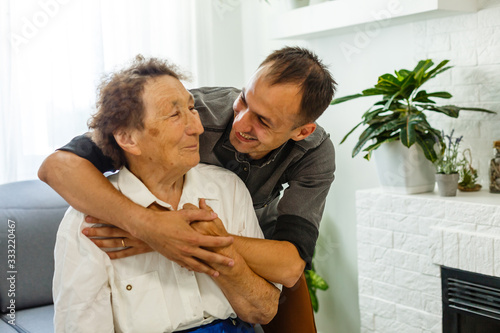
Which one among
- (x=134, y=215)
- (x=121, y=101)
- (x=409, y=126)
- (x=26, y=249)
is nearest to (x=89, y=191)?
(x=134, y=215)

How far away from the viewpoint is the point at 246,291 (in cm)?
144

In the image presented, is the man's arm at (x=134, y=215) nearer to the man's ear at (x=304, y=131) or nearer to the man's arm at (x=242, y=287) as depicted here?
the man's arm at (x=242, y=287)

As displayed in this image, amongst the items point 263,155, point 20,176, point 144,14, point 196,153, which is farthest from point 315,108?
point 144,14

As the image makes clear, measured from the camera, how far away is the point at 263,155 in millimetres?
1700

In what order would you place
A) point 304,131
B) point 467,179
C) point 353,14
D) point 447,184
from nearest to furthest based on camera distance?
1. point 304,131
2. point 447,184
3. point 467,179
4. point 353,14

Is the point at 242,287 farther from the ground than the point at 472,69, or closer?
closer

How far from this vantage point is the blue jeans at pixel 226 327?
1468 mm

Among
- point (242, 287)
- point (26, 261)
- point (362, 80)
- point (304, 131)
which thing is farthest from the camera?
point (362, 80)

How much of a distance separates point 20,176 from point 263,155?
161 centimetres

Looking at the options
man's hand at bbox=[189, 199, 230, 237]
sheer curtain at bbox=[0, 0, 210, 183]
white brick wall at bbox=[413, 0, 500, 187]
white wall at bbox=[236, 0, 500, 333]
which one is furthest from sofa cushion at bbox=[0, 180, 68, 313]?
white brick wall at bbox=[413, 0, 500, 187]

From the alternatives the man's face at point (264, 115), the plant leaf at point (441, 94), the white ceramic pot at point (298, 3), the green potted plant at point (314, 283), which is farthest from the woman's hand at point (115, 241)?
the white ceramic pot at point (298, 3)

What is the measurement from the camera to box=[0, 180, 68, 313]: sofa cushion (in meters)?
2.10

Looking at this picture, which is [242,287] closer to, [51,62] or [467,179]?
[467,179]

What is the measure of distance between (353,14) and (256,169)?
1451mm
